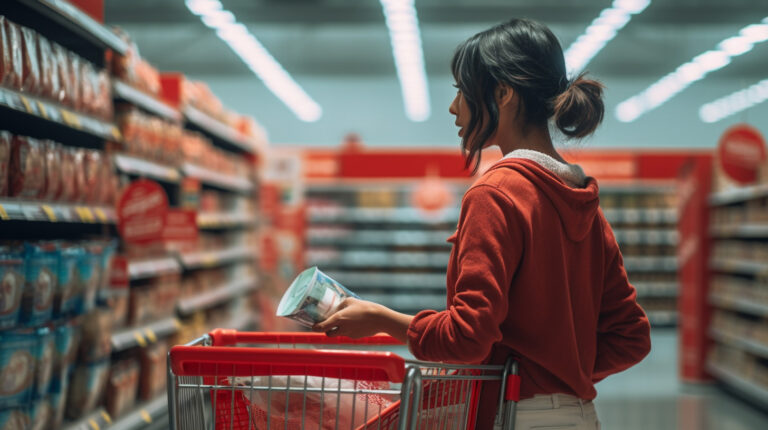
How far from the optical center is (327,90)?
16578 mm

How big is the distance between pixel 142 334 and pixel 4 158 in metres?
1.98

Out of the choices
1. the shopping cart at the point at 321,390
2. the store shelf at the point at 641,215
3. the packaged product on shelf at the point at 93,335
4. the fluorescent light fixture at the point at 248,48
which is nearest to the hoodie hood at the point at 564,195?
the shopping cart at the point at 321,390

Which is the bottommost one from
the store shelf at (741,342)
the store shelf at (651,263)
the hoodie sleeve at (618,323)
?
the store shelf at (741,342)

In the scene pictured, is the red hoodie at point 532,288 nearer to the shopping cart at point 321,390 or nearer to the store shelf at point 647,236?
the shopping cart at point 321,390

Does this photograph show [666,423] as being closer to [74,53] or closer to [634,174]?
[74,53]

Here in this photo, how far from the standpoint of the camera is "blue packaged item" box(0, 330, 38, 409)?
2451 mm

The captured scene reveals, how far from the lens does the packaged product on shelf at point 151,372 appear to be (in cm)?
455

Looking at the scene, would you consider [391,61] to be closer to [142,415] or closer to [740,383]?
[740,383]

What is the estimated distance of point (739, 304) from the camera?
6637 mm

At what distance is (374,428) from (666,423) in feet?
16.1

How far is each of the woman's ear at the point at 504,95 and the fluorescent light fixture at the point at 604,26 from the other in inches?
258

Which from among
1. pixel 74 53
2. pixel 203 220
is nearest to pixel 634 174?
pixel 203 220

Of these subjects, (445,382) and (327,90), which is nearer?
(445,382)

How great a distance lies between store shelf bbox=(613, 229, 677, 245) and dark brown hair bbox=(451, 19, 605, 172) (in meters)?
11.4
